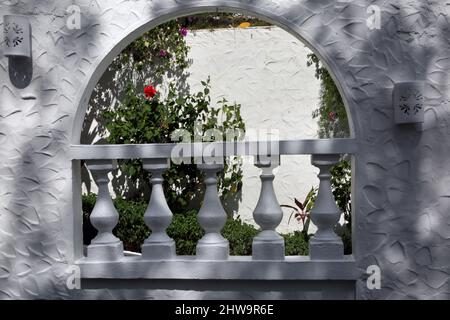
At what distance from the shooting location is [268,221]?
327 centimetres

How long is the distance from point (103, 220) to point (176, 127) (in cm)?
265

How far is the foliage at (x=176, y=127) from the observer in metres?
5.80

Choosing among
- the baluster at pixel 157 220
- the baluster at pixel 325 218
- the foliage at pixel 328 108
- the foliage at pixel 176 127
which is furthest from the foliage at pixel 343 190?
the baluster at pixel 157 220

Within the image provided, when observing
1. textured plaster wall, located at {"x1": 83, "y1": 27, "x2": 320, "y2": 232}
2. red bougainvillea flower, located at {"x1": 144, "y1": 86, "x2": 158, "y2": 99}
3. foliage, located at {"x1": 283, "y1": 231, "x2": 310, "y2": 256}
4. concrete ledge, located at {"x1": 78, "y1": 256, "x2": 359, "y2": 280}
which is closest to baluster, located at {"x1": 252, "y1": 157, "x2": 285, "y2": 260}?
concrete ledge, located at {"x1": 78, "y1": 256, "x2": 359, "y2": 280}

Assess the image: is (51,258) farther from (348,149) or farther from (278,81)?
(278,81)

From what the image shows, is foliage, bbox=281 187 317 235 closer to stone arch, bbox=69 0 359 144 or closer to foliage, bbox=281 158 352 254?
foliage, bbox=281 158 352 254

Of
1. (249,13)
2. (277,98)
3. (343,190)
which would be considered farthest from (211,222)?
(277,98)

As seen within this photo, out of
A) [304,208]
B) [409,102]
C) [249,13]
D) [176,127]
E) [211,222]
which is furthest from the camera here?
[176,127]

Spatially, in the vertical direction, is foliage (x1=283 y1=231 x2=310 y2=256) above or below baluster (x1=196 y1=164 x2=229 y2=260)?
below

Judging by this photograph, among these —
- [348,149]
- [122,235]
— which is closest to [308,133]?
[122,235]

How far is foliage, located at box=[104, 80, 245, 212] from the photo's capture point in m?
5.80

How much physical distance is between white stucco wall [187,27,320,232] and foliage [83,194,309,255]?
1.48 ft

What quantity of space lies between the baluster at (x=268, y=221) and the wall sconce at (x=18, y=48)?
4.71 ft

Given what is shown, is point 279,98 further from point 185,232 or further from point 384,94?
point 384,94
